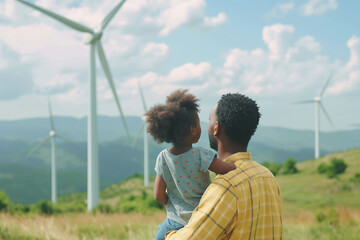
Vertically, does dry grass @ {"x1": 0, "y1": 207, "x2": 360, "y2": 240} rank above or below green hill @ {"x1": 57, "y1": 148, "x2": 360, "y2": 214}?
above

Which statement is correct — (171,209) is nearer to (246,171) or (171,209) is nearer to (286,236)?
(246,171)

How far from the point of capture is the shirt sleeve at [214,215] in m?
3.79

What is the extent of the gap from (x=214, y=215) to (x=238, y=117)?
106 cm

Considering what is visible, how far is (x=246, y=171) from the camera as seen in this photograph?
4098 mm

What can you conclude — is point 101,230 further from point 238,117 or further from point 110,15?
point 110,15

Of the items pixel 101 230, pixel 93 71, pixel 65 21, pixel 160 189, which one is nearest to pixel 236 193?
pixel 160 189

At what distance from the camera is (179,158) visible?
4.52 meters

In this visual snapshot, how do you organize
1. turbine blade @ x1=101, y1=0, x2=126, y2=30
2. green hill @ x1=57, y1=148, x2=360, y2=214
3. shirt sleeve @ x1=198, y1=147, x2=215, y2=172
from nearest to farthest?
shirt sleeve @ x1=198, y1=147, x2=215, y2=172 → turbine blade @ x1=101, y1=0, x2=126, y2=30 → green hill @ x1=57, y1=148, x2=360, y2=214

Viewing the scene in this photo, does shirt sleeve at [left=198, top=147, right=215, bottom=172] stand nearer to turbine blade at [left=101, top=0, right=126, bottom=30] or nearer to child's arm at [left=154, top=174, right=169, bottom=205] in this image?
child's arm at [left=154, top=174, right=169, bottom=205]

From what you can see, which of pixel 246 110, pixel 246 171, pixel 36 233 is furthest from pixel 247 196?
pixel 36 233

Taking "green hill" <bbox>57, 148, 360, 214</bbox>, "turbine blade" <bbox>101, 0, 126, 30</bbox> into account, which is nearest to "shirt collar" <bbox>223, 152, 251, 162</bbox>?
"turbine blade" <bbox>101, 0, 126, 30</bbox>

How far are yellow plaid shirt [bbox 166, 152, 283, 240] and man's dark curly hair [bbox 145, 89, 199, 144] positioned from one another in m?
0.67

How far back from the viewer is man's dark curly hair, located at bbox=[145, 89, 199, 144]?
4438mm

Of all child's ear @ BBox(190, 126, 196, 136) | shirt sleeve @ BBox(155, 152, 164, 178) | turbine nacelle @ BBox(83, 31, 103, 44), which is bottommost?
shirt sleeve @ BBox(155, 152, 164, 178)
